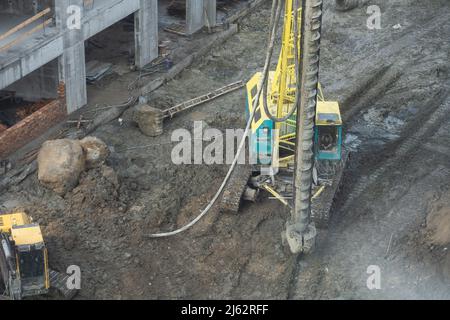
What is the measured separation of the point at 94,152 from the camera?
2272cm

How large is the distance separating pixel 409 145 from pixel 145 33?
32.9 feet

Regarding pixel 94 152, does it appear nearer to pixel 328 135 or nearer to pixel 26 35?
pixel 26 35

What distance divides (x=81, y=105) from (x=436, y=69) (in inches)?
487

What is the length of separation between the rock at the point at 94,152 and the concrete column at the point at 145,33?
7474mm

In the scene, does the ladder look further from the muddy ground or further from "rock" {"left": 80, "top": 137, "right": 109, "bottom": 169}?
"rock" {"left": 80, "top": 137, "right": 109, "bottom": 169}

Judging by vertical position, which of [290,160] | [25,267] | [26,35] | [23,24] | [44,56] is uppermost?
[23,24]

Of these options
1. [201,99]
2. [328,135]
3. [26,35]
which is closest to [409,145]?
[328,135]

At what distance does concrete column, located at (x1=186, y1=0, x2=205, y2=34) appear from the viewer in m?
32.3

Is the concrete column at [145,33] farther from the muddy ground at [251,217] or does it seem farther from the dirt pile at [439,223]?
the dirt pile at [439,223]

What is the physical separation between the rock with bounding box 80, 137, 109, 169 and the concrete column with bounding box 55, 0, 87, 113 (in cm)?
364

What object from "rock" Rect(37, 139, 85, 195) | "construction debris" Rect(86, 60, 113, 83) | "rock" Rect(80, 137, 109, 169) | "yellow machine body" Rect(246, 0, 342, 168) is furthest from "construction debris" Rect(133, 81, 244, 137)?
"yellow machine body" Rect(246, 0, 342, 168)

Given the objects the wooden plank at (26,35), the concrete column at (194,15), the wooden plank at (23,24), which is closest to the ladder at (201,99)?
the wooden plank at (26,35)

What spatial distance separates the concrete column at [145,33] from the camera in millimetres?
29484
